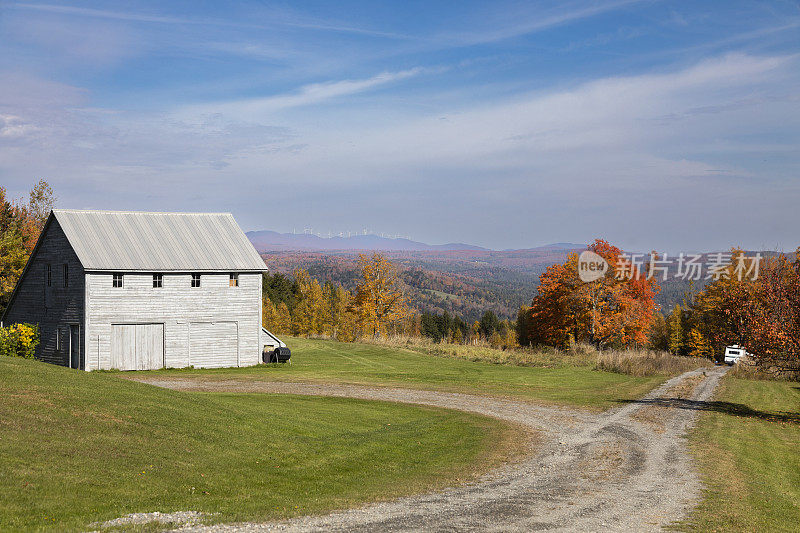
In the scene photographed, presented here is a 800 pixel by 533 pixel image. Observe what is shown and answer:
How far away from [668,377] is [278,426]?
30.7m

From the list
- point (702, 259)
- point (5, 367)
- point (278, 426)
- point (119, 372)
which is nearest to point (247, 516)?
point (278, 426)

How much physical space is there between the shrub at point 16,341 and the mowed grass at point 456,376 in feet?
21.0

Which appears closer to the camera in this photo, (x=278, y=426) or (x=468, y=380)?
(x=278, y=426)

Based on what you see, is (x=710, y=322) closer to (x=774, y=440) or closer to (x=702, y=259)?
(x=702, y=259)

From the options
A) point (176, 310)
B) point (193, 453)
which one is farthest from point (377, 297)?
point (193, 453)

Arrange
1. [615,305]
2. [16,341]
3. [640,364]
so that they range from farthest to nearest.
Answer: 1. [615,305]
2. [640,364]
3. [16,341]

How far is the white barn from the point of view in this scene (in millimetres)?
36500

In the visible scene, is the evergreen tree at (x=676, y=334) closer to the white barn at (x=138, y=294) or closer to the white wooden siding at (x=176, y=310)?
the white wooden siding at (x=176, y=310)

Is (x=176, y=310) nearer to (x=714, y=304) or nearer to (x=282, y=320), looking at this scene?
(x=714, y=304)

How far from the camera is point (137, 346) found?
37.2 meters

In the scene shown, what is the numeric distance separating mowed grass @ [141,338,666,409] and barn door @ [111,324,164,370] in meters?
1.54

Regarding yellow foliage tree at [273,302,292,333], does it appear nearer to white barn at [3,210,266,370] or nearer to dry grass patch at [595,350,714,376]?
white barn at [3,210,266,370]

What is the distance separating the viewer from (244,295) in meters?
40.6

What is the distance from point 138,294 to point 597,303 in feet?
145
